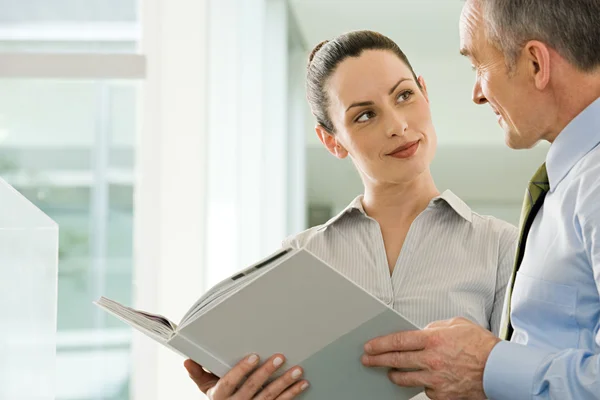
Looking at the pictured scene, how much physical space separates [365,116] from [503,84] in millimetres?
525

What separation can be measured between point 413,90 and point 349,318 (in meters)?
0.65

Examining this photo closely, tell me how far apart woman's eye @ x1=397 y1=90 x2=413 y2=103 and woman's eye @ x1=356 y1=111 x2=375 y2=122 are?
6 cm

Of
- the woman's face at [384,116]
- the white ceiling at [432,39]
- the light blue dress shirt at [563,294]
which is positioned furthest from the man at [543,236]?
the white ceiling at [432,39]

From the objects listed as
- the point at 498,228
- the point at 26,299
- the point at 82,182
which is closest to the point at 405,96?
the point at 498,228

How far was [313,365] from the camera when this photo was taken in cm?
123

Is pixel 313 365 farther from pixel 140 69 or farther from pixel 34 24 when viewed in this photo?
pixel 34 24

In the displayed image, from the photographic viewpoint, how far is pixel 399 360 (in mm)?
1148

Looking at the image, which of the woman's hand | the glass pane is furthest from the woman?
the glass pane

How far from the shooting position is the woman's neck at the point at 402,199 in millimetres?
1659

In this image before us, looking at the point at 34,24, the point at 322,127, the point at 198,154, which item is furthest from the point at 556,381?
the point at 34,24

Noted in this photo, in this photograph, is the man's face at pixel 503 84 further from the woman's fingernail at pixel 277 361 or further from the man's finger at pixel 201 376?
the man's finger at pixel 201 376

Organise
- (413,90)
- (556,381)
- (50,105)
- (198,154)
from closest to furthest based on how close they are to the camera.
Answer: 1. (556,381)
2. (413,90)
3. (198,154)
4. (50,105)

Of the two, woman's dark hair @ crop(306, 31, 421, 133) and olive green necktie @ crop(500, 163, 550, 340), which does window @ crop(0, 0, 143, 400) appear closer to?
woman's dark hair @ crop(306, 31, 421, 133)

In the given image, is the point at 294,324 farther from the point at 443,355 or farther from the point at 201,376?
the point at 201,376
